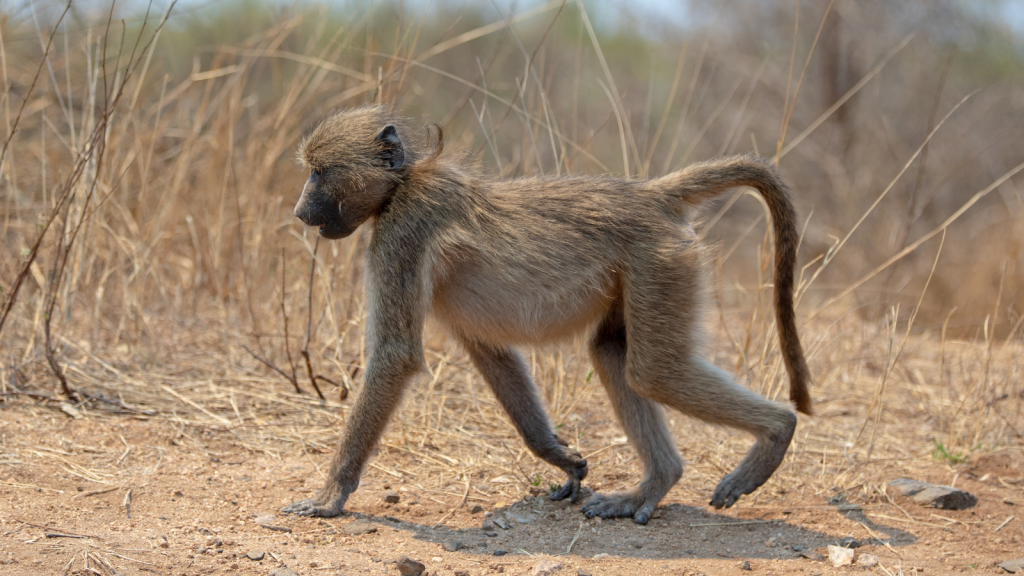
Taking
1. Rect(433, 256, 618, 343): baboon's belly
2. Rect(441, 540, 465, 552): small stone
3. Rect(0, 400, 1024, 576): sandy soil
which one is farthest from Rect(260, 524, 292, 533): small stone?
Rect(433, 256, 618, 343): baboon's belly

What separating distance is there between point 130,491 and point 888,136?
896 cm

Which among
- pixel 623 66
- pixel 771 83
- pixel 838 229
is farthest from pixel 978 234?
pixel 623 66

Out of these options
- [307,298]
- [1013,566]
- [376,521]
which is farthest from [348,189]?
[1013,566]

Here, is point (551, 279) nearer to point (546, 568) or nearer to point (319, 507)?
point (546, 568)

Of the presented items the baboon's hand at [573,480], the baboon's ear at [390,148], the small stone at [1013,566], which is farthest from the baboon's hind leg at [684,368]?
the baboon's ear at [390,148]

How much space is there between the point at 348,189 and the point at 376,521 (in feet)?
4.07

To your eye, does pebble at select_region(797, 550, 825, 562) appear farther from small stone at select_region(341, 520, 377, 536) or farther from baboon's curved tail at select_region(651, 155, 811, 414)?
small stone at select_region(341, 520, 377, 536)

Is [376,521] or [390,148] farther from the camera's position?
[390,148]

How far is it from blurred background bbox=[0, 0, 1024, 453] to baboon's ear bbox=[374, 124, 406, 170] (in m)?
0.46

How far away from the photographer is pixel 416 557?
9.30 ft

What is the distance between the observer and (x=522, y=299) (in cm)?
327

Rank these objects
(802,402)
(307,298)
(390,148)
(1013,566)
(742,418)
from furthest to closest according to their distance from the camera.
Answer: (307,298), (802,402), (390,148), (742,418), (1013,566)

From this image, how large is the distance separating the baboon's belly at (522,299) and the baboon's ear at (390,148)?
47 centimetres

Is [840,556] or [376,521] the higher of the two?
[840,556]
